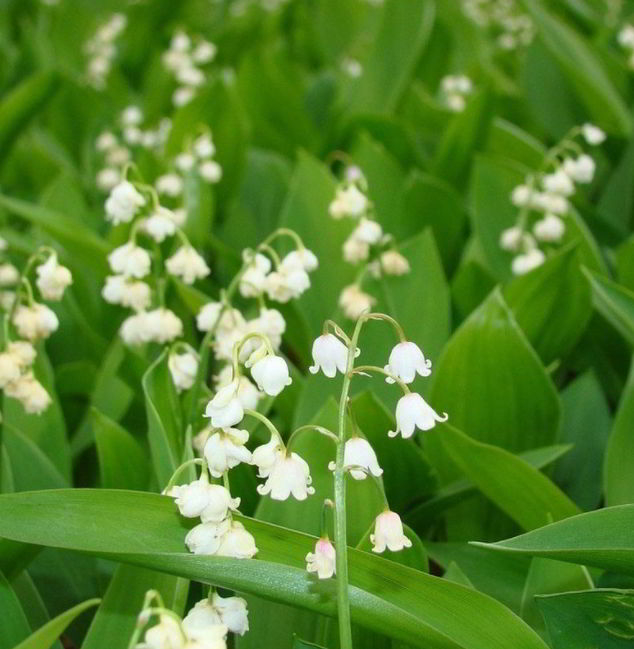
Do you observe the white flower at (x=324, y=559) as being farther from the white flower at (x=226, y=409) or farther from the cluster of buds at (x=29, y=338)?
the cluster of buds at (x=29, y=338)

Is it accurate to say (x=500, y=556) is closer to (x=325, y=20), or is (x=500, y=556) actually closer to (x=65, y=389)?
(x=65, y=389)

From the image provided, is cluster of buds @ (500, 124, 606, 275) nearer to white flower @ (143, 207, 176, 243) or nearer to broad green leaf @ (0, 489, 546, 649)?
white flower @ (143, 207, 176, 243)

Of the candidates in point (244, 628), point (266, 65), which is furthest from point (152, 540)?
point (266, 65)

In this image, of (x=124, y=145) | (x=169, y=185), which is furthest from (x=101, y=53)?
(x=169, y=185)

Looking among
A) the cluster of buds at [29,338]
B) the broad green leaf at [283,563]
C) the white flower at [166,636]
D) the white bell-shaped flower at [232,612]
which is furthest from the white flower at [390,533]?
the cluster of buds at [29,338]

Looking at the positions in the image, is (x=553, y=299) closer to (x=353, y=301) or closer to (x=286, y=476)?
(x=353, y=301)

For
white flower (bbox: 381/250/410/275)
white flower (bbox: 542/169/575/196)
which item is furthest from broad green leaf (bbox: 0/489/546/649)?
white flower (bbox: 542/169/575/196)

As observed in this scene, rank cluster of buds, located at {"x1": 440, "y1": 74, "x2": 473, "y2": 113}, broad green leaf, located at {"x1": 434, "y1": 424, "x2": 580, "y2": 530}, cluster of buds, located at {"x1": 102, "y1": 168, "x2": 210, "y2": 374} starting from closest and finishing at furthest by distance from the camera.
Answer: broad green leaf, located at {"x1": 434, "y1": 424, "x2": 580, "y2": 530} < cluster of buds, located at {"x1": 102, "y1": 168, "x2": 210, "y2": 374} < cluster of buds, located at {"x1": 440, "y1": 74, "x2": 473, "y2": 113}
